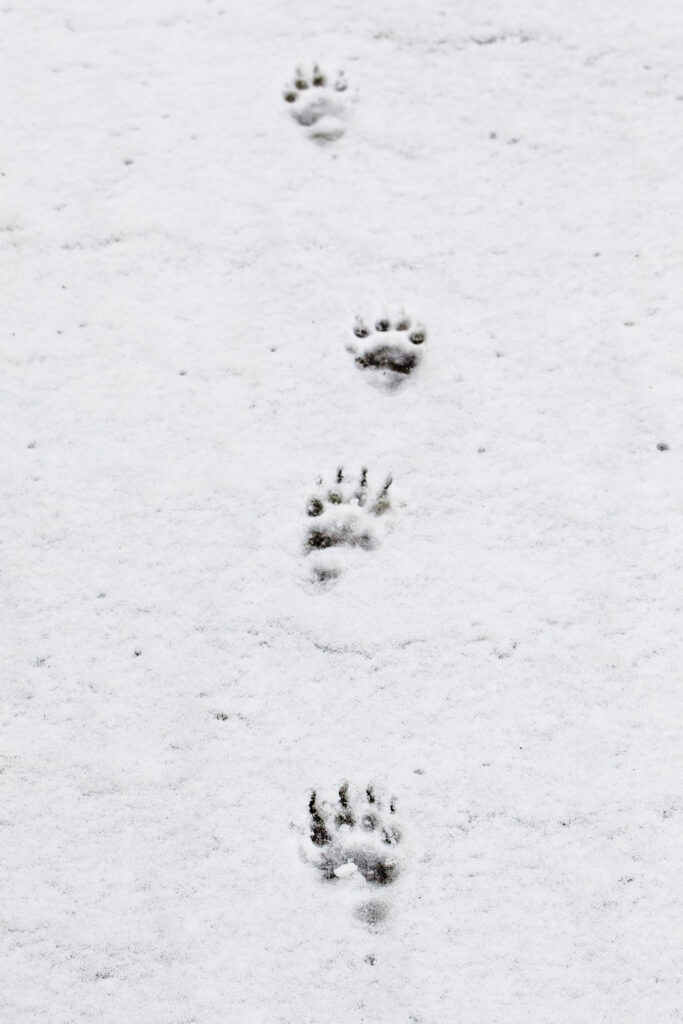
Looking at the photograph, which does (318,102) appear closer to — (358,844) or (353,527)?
(353,527)

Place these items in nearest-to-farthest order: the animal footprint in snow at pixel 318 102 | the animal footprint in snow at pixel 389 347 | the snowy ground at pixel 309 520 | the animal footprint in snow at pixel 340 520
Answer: the snowy ground at pixel 309 520 < the animal footprint in snow at pixel 340 520 < the animal footprint in snow at pixel 389 347 < the animal footprint in snow at pixel 318 102

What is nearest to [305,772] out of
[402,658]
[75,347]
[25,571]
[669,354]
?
[402,658]

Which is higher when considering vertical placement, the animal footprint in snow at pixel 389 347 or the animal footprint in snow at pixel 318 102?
the animal footprint in snow at pixel 318 102

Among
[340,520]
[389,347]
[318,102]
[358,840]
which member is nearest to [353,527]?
[340,520]

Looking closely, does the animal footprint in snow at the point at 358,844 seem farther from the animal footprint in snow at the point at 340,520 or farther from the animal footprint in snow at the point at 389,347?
the animal footprint in snow at the point at 389,347

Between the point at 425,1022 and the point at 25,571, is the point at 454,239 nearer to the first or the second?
the point at 25,571

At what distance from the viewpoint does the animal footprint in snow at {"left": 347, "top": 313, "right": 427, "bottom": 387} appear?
2680 millimetres

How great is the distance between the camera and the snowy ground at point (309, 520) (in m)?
2.01

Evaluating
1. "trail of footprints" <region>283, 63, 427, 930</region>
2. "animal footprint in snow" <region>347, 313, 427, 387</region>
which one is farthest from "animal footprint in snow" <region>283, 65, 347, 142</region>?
"animal footprint in snow" <region>347, 313, 427, 387</region>

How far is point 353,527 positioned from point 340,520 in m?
0.04

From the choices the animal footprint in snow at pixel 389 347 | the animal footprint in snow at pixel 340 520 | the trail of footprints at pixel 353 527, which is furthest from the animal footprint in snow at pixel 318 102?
the animal footprint in snow at pixel 340 520

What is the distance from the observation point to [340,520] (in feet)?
7.97

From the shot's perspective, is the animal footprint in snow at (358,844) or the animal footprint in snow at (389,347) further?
the animal footprint in snow at (389,347)

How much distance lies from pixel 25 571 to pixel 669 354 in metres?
1.97
